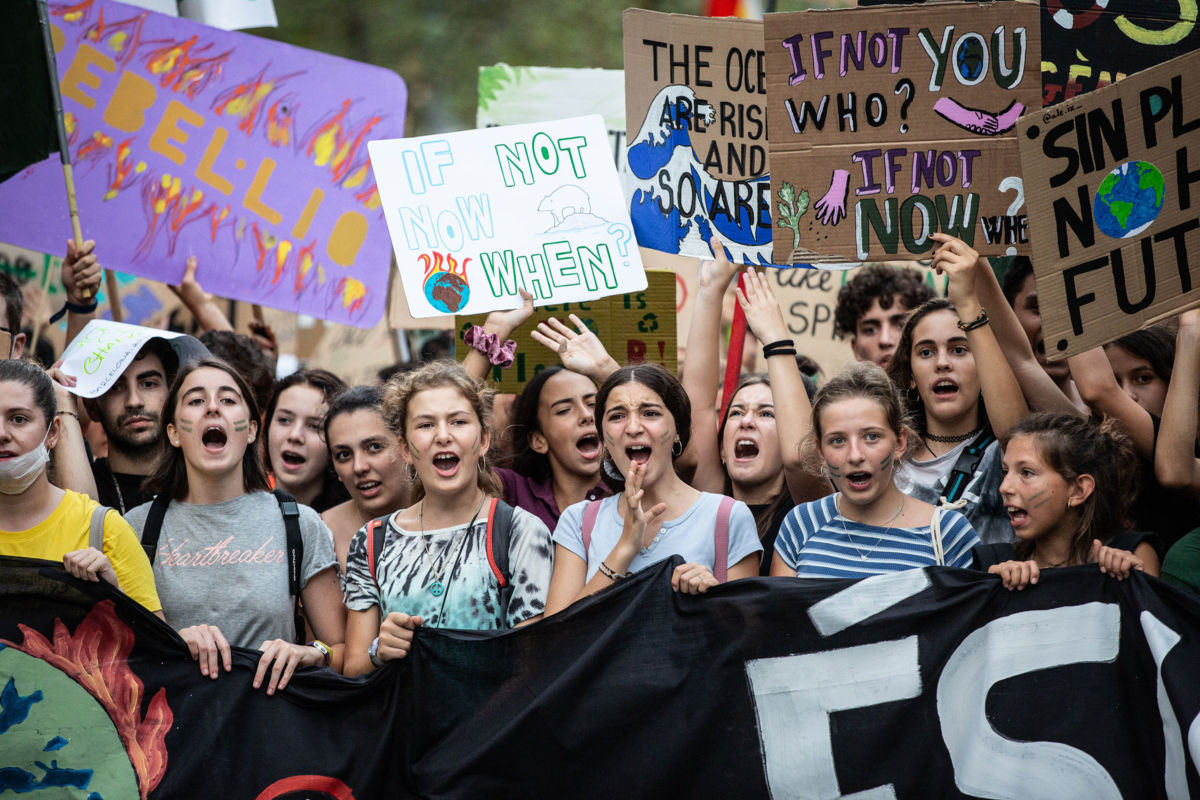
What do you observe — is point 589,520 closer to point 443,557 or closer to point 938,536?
point 443,557

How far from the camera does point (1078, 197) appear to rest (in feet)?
13.3

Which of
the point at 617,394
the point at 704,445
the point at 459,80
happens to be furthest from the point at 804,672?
the point at 459,80

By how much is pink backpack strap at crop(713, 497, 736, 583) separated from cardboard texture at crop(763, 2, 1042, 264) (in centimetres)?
109

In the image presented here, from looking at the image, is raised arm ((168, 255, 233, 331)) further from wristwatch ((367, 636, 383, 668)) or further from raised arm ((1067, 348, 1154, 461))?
raised arm ((1067, 348, 1154, 461))

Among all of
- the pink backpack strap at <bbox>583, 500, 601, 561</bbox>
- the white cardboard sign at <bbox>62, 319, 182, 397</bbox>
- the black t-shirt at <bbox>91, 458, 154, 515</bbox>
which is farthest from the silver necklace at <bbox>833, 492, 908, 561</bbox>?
the white cardboard sign at <bbox>62, 319, 182, 397</bbox>

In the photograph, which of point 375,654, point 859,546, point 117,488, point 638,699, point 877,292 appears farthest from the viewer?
point 877,292

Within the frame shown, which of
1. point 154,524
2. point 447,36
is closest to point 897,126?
point 154,524

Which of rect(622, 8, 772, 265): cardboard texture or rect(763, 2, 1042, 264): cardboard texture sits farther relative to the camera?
rect(622, 8, 772, 265): cardboard texture

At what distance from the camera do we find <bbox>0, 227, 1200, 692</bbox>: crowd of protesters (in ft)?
12.5

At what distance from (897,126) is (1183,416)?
1.37 metres

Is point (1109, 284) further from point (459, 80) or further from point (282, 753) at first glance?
point (459, 80)

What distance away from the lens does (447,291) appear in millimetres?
5023

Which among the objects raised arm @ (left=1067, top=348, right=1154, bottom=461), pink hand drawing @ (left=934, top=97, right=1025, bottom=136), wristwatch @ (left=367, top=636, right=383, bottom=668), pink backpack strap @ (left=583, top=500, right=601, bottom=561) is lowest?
wristwatch @ (left=367, top=636, right=383, bottom=668)

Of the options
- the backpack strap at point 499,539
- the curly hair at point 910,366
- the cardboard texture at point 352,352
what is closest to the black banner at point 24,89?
the backpack strap at point 499,539
